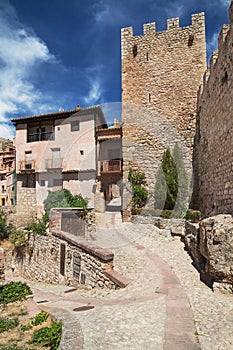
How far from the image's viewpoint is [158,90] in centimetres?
1596

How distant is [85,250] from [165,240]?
3.79 meters

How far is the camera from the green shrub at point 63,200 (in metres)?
19.3

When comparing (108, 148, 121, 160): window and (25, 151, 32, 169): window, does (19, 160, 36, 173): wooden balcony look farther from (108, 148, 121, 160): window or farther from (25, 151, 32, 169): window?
(108, 148, 121, 160): window

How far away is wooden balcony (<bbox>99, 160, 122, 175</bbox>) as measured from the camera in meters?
20.1

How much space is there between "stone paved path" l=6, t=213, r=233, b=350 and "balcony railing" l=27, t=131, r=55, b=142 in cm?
1692

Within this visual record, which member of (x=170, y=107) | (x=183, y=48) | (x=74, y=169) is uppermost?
(x=183, y=48)

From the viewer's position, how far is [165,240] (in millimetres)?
10969

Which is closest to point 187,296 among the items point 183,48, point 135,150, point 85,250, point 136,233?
point 85,250

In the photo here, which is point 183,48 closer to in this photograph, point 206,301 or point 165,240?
point 165,240

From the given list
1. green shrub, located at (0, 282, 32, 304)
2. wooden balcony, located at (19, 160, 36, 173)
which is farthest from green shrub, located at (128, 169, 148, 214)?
wooden balcony, located at (19, 160, 36, 173)

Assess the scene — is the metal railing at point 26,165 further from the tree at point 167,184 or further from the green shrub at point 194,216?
the green shrub at point 194,216

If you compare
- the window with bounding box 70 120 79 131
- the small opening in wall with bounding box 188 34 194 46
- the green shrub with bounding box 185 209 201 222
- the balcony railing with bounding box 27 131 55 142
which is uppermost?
the small opening in wall with bounding box 188 34 194 46

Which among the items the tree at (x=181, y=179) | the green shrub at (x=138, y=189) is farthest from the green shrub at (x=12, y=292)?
the tree at (x=181, y=179)

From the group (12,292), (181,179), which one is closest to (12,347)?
(12,292)
